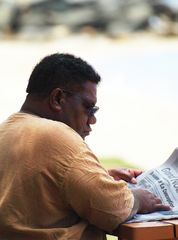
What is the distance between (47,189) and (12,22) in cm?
784

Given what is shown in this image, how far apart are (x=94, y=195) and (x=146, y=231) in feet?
0.61

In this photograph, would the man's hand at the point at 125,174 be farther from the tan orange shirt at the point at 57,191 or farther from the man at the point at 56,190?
the tan orange shirt at the point at 57,191

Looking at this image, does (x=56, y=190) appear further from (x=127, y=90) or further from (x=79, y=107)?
(x=127, y=90)

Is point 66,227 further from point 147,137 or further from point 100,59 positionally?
point 100,59

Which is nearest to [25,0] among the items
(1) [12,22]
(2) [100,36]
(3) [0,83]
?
(1) [12,22]

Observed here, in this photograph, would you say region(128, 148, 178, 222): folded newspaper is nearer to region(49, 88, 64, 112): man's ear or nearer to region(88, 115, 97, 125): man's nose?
region(88, 115, 97, 125): man's nose

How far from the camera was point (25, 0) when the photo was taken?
9.76m

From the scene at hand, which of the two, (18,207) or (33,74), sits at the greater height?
(33,74)

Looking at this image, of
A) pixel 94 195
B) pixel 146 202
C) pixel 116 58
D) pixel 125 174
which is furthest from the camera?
pixel 116 58

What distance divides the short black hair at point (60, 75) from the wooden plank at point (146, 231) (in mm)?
510

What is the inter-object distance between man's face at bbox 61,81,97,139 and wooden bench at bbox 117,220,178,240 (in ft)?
1.33

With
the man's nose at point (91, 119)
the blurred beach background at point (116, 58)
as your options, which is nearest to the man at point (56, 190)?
the man's nose at point (91, 119)

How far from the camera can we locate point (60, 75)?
2.27 metres

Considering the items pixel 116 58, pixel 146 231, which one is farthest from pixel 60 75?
pixel 116 58
